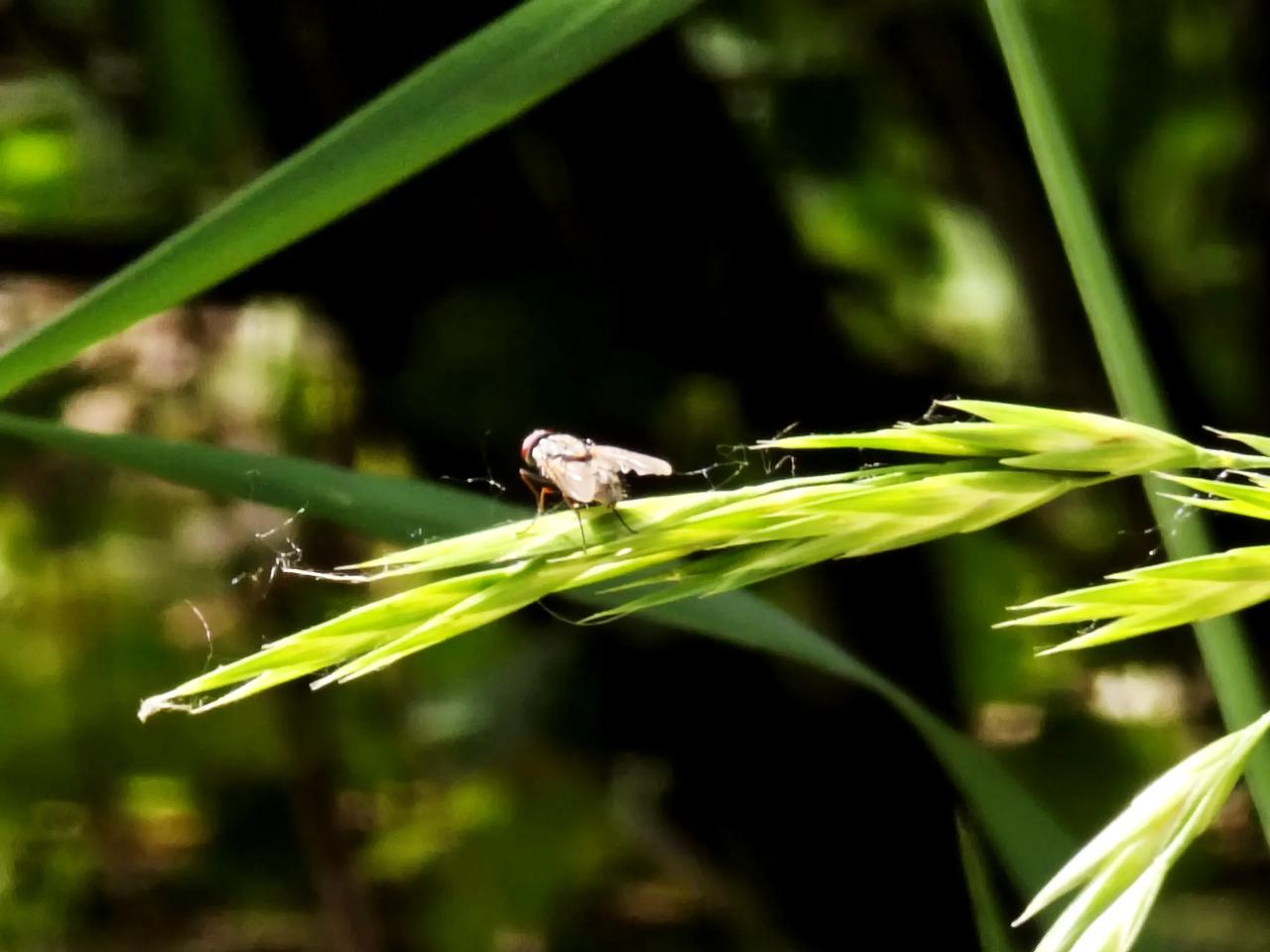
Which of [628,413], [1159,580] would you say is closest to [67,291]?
[628,413]

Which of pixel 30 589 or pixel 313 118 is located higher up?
pixel 313 118

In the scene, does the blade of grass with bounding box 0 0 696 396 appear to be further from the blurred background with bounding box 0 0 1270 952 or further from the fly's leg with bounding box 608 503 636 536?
the blurred background with bounding box 0 0 1270 952

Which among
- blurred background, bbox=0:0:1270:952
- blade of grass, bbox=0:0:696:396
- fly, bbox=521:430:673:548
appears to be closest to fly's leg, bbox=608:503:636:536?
fly, bbox=521:430:673:548

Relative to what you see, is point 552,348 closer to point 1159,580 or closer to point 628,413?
point 628,413

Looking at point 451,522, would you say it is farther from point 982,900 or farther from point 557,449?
point 982,900

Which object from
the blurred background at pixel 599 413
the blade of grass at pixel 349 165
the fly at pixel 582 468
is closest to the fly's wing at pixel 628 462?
the fly at pixel 582 468

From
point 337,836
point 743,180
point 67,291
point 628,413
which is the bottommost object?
point 337,836

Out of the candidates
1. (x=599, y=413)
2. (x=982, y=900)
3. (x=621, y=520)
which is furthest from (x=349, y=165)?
(x=599, y=413)
